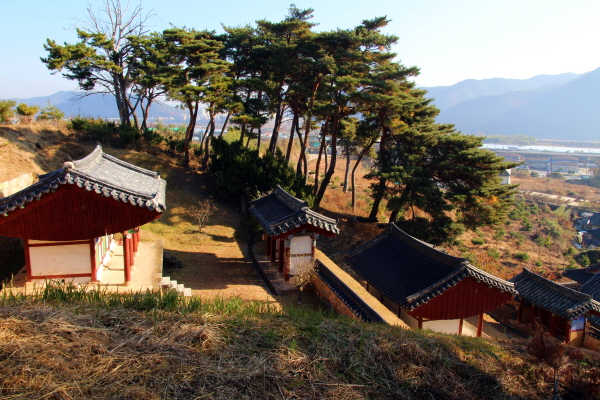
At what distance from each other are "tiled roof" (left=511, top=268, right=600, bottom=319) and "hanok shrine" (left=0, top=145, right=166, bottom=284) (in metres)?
14.1

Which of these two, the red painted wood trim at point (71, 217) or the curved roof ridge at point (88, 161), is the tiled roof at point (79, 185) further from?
the red painted wood trim at point (71, 217)

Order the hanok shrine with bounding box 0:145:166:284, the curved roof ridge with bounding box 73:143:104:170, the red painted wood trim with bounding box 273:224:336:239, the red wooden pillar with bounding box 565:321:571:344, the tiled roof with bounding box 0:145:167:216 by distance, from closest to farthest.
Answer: the tiled roof with bounding box 0:145:167:216 → the hanok shrine with bounding box 0:145:166:284 → the curved roof ridge with bounding box 73:143:104:170 → the red painted wood trim with bounding box 273:224:336:239 → the red wooden pillar with bounding box 565:321:571:344

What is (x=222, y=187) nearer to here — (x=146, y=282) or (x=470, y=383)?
(x=146, y=282)

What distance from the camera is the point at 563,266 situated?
3142cm

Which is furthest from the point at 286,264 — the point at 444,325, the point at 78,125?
the point at 78,125

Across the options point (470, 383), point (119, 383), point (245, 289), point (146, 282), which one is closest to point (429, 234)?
point (245, 289)

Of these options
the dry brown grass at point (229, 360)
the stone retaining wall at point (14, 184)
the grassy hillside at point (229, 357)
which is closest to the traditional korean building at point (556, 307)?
the grassy hillside at point (229, 357)

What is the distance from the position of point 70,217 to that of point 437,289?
9746 millimetres

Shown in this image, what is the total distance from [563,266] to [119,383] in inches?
1405

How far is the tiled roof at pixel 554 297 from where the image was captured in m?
13.9

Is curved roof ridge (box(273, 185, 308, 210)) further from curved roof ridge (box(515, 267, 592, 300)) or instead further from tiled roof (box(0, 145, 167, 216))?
curved roof ridge (box(515, 267, 592, 300))

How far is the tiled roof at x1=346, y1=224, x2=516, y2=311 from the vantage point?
11.0 m

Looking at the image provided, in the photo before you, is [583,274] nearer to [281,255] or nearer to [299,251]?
[299,251]

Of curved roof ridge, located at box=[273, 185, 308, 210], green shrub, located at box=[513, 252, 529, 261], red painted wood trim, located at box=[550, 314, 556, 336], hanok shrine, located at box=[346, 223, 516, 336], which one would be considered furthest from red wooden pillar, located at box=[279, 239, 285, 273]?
green shrub, located at box=[513, 252, 529, 261]
